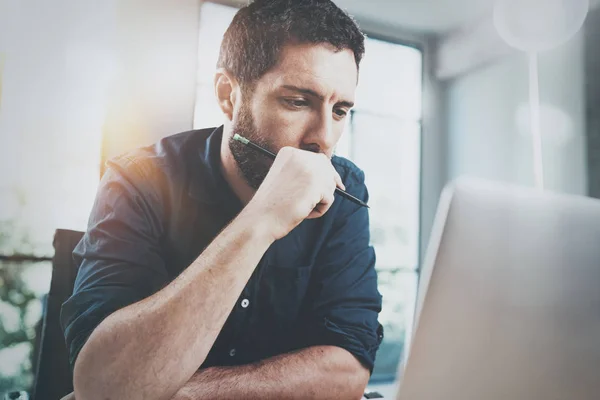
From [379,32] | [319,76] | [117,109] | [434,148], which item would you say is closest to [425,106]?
[434,148]

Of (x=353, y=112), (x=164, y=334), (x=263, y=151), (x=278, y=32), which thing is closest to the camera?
(x=164, y=334)

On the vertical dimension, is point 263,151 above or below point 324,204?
above

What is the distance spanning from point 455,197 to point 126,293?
70cm

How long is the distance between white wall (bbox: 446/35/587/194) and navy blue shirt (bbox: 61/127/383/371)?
4.00 feet

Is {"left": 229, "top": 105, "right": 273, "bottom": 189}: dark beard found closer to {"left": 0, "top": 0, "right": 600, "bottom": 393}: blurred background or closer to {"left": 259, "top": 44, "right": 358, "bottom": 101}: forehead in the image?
{"left": 259, "top": 44, "right": 358, "bottom": 101}: forehead

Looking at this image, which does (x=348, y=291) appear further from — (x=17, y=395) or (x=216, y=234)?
(x=17, y=395)

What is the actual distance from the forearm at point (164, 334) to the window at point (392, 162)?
48.9 inches

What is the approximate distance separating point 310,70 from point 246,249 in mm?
663

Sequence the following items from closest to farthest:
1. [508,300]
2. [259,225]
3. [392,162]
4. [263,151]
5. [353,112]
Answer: [508,300]
[259,225]
[263,151]
[353,112]
[392,162]

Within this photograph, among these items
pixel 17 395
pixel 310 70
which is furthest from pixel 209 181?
pixel 17 395

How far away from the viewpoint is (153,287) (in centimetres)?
97

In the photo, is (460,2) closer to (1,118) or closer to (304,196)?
(304,196)

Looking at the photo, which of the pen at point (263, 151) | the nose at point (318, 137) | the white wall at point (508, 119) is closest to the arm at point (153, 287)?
the pen at point (263, 151)

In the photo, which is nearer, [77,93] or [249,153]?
[249,153]
